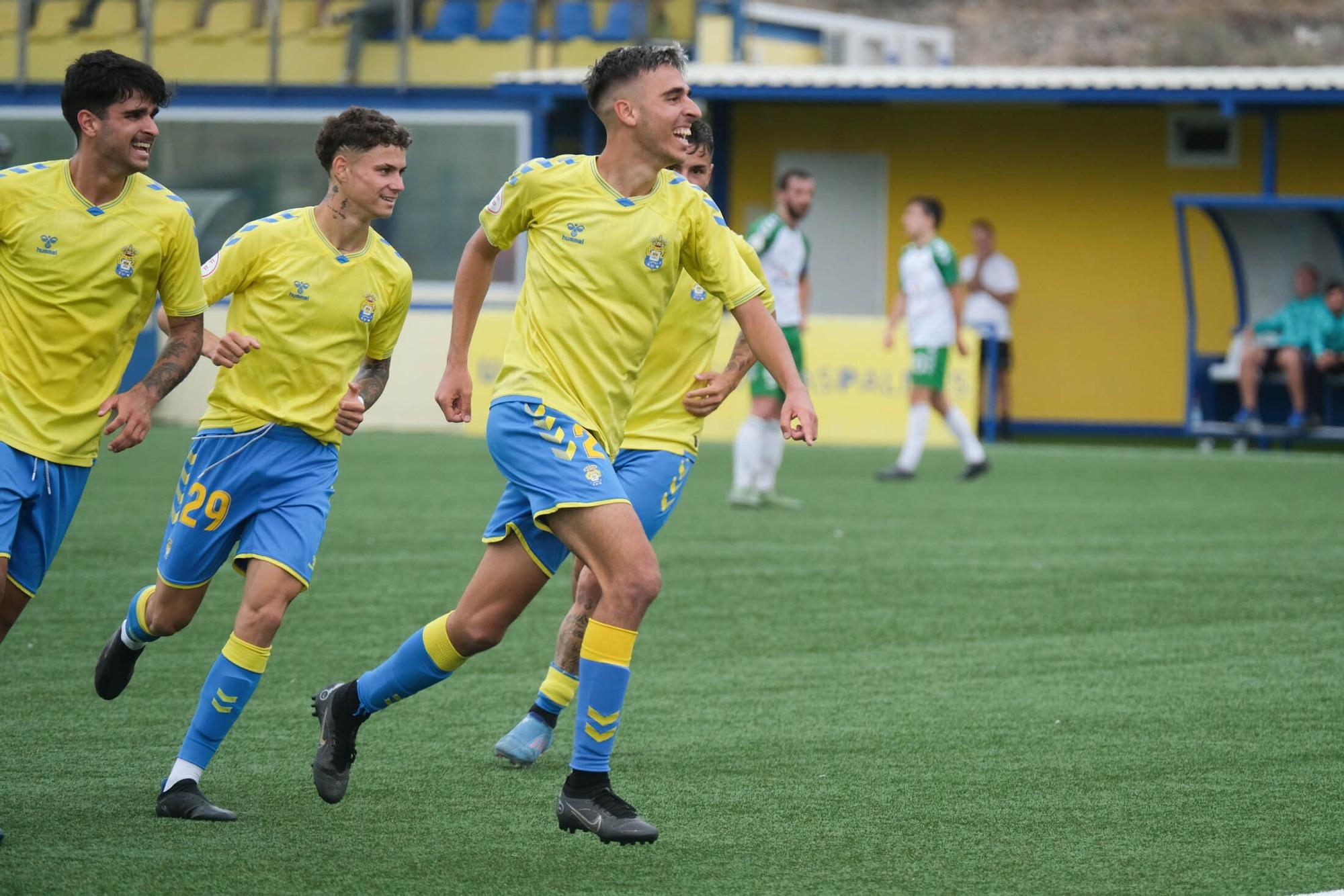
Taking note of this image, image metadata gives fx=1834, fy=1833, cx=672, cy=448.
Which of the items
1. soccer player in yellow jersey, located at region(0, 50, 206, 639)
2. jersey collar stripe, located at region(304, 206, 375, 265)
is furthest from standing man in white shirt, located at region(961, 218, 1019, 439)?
soccer player in yellow jersey, located at region(0, 50, 206, 639)

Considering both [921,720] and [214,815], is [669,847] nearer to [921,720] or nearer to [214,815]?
[214,815]

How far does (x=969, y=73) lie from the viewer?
18.7m

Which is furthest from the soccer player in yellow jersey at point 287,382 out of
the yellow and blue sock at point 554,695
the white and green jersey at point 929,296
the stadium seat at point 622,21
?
the stadium seat at point 622,21

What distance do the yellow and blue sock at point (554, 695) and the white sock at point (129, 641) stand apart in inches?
49.2

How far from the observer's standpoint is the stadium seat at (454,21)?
20109 mm

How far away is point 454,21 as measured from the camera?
20172mm

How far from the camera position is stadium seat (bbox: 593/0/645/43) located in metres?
20.3

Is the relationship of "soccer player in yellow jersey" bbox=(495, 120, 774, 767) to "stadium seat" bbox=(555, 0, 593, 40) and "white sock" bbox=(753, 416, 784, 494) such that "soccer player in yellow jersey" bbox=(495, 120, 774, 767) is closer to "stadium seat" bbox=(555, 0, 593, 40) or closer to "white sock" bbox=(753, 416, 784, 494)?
"white sock" bbox=(753, 416, 784, 494)

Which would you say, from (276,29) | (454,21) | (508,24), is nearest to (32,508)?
(276,29)

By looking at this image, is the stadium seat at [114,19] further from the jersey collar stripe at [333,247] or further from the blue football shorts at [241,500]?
the blue football shorts at [241,500]

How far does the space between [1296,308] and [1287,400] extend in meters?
1.31

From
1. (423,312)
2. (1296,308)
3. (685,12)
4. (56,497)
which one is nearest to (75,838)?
(56,497)

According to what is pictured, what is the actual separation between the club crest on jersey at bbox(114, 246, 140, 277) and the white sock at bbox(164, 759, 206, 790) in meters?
1.36

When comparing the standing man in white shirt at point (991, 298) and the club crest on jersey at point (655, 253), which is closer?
the club crest on jersey at point (655, 253)
